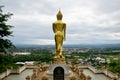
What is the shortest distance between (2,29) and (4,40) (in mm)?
572

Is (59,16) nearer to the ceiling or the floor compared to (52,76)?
nearer to the ceiling

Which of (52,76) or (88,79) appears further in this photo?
(52,76)

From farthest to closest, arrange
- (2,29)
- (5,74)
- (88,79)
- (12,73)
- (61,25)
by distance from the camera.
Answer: (12,73) → (5,74) → (61,25) → (2,29) → (88,79)

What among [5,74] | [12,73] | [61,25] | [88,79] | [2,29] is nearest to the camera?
[88,79]

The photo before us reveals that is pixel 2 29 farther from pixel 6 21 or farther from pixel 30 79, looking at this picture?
pixel 30 79

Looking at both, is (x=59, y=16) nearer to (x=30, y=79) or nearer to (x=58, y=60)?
(x=58, y=60)

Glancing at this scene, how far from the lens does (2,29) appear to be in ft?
47.3

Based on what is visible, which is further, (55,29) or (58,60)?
(55,29)

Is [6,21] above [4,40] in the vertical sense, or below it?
above

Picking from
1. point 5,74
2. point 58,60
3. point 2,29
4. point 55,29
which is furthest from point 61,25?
point 5,74

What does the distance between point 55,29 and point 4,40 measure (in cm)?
328

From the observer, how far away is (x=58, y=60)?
1498 cm

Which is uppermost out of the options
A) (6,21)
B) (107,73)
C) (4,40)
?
(6,21)

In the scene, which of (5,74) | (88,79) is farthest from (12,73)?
(88,79)
